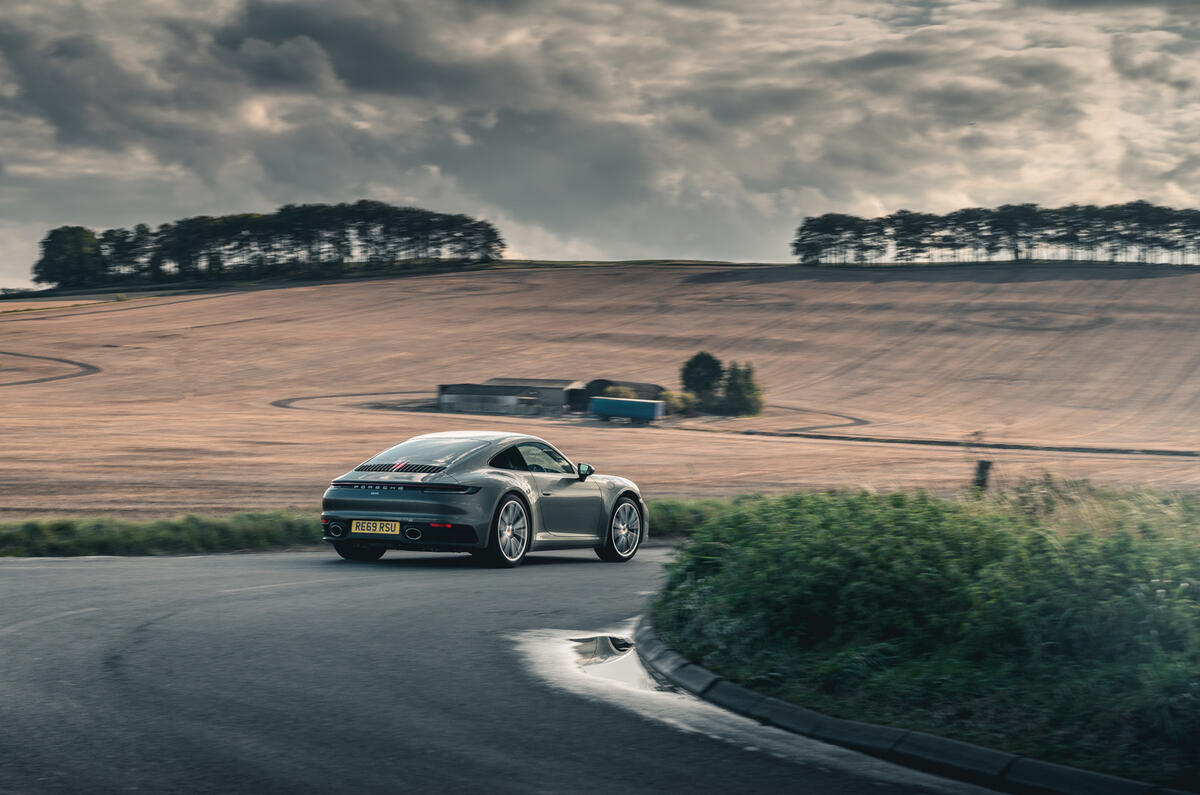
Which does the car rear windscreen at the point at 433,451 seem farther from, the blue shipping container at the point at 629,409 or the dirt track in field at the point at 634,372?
A: the blue shipping container at the point at 629,409

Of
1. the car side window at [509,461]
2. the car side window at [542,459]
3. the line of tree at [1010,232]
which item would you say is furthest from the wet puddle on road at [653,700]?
the line of tree at [1010,232]

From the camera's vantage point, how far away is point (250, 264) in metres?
124

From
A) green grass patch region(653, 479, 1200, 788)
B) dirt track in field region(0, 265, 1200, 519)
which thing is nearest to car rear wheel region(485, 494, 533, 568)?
green grass patch region(653, 479, 1200, 788)

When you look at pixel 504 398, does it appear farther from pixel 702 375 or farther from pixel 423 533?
pixel 423 533

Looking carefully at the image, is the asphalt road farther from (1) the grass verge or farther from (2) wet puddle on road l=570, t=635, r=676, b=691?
(1) the grass verge

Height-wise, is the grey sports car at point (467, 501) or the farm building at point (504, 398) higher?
the grey sports car at point (467, 501)

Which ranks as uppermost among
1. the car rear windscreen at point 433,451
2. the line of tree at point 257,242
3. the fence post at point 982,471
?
the line of tree at point 257,242

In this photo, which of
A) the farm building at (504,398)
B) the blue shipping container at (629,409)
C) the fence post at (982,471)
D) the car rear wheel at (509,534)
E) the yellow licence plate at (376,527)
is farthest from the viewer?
the farm building at (504,398)

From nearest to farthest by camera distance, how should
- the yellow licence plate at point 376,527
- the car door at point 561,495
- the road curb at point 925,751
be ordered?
the road curb at point 925,751, the yellow licence plate at point 376,527, the car door at point 561,495

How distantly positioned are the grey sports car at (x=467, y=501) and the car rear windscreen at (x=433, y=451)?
10 millimetres

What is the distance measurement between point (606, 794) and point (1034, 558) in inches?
136

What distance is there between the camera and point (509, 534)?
44.0 feet

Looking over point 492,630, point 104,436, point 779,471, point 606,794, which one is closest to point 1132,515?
point 492,630

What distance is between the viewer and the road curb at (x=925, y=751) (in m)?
5.00
